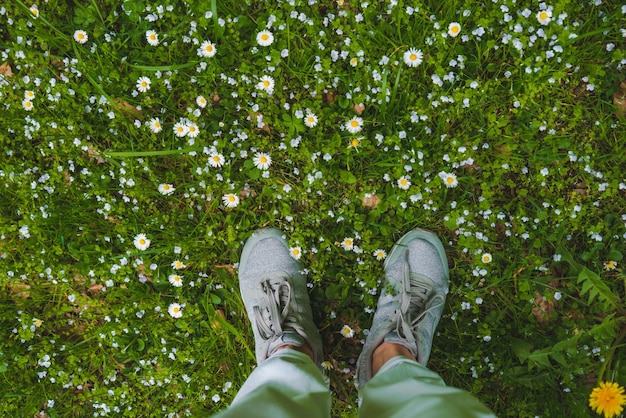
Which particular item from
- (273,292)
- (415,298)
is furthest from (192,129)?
(415,298)

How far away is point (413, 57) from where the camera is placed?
8.26 feet

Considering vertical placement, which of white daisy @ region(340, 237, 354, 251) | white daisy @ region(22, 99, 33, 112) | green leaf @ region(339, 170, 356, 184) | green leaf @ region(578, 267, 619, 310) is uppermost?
white daisy @ region(22, 99, 33, 112)

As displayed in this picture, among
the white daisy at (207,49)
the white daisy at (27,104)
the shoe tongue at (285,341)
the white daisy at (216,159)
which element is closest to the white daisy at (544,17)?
the white daisy at (207,49)

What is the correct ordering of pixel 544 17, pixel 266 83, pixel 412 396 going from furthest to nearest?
pixel 266 83, pixel 544 17, pixel 412 396

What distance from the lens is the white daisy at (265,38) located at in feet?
8.38

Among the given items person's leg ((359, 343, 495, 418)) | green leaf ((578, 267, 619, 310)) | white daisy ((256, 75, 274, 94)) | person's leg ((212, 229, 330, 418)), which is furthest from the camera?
white daisy ((256, 75, 274, 94))

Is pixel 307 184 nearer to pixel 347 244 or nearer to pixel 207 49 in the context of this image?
pixel 347 244

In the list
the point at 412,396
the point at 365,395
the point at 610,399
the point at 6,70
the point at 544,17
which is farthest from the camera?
the point at 6,70

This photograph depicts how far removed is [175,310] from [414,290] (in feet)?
4.34

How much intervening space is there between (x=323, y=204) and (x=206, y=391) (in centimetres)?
125

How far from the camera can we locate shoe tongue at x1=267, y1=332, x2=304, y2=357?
7.88ft

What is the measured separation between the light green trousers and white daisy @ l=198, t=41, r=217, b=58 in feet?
5.27

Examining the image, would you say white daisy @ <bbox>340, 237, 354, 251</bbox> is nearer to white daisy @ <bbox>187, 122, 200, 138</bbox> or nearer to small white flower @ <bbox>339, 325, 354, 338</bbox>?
small white flower @ <bbox>339, 325, 354, 338</bbox>

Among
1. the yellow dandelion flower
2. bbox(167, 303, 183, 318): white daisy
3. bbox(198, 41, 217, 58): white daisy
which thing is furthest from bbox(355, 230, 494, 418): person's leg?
bbox(198, 41, 217, 58): white daisy
